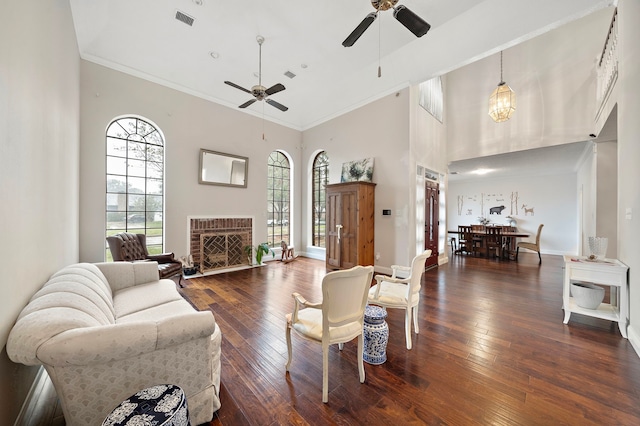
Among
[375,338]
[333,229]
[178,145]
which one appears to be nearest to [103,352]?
[375,338]

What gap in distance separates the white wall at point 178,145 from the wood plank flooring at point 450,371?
2536 millimetres

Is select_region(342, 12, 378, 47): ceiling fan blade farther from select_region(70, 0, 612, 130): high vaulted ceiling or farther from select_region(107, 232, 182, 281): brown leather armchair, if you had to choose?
select_region(107, 232, 182, 281): brown leather armchair

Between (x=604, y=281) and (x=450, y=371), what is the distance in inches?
93.0

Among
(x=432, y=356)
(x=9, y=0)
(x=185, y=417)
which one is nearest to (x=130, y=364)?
(x=185, y=417)

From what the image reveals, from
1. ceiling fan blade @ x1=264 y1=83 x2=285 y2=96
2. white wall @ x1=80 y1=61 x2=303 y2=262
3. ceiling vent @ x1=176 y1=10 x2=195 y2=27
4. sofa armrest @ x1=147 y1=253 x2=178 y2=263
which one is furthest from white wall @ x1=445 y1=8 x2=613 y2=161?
sofa armrest @ x1=147 y1=253 x2=178 y2=263

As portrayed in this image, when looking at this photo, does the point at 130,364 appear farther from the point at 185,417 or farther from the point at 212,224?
the point at 212,224

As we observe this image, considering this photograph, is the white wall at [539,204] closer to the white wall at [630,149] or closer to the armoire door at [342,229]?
the armoire door at [342,229]

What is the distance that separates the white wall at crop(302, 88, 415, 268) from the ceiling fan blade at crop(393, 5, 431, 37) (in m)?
2.60

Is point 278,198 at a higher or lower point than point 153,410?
higher

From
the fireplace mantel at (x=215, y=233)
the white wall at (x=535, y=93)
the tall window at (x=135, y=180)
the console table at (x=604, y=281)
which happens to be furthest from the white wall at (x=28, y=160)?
the white wall at (x=535, y=93)

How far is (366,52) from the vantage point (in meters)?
4.23

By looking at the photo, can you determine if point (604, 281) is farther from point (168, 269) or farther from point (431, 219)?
point (168, 269)

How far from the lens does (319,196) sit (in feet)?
23.8

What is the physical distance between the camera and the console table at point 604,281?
2.63 metres
